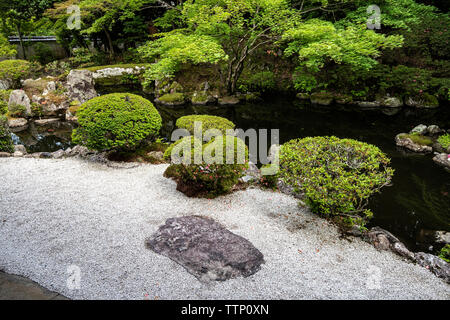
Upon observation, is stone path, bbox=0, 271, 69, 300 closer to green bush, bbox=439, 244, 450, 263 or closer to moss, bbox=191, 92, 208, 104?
green bush, bbox=439, 244, 450, 263

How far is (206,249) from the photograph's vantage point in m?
4.00

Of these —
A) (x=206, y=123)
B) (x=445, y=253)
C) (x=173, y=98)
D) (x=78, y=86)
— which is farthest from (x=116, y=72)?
(x=445, y=253)

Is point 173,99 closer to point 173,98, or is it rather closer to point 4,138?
point 173,98

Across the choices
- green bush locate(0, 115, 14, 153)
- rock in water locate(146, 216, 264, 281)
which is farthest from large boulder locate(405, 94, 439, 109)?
green bush locate(0, 115, 14, 153)

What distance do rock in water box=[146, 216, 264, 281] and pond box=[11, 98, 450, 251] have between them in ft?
11.6

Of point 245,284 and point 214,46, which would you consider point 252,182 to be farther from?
point 214,46

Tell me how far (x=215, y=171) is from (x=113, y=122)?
3.28 m

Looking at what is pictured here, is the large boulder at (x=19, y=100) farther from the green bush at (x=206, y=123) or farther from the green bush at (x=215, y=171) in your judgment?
the green bush at (x=215, y=171)

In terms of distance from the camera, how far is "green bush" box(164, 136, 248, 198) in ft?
18.7

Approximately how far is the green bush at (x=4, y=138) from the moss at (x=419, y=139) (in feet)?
48.1

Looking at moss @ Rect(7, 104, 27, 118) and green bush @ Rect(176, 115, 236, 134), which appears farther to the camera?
moss @ Rect(7, 104, 27, 118)

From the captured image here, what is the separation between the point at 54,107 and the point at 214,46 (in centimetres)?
1002

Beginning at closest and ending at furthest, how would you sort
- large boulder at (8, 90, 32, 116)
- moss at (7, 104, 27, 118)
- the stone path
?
the stone path → moss at (7, 104, 27, 118) → large boulder at (8, 90, 32, 116)

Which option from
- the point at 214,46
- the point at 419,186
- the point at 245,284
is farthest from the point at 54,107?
the point at 419,186
